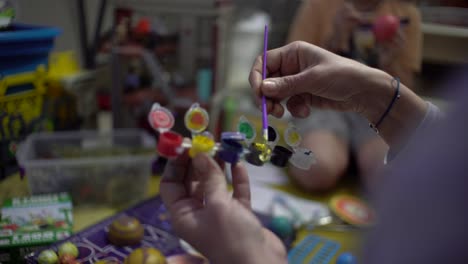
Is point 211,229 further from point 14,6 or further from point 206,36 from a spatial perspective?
point 206,36

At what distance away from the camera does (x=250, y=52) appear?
1.13 meters

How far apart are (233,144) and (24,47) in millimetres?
510

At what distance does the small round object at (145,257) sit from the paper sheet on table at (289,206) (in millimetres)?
289

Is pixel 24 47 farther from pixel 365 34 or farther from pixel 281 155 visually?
pixel 365 34

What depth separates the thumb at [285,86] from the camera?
471mm

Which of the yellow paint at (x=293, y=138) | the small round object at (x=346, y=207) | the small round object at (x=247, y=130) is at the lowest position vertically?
the small round object at (x=346, y=207)

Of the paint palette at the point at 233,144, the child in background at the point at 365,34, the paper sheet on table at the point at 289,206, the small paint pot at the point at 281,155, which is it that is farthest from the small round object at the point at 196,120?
the paper sheet on table at the point at 289,206

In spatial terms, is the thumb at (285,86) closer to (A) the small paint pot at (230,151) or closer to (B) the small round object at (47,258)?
(A) the small paint pot at (230,151)

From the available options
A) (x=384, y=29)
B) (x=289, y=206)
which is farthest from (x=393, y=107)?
(x=289, y=206)

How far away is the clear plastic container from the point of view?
79cm

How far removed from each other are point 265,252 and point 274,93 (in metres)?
0.20

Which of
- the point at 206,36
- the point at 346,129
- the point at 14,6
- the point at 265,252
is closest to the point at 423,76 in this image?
the point at 265,252

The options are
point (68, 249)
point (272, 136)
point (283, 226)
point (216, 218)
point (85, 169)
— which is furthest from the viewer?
point (85, 169)

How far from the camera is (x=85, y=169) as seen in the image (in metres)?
0.83
